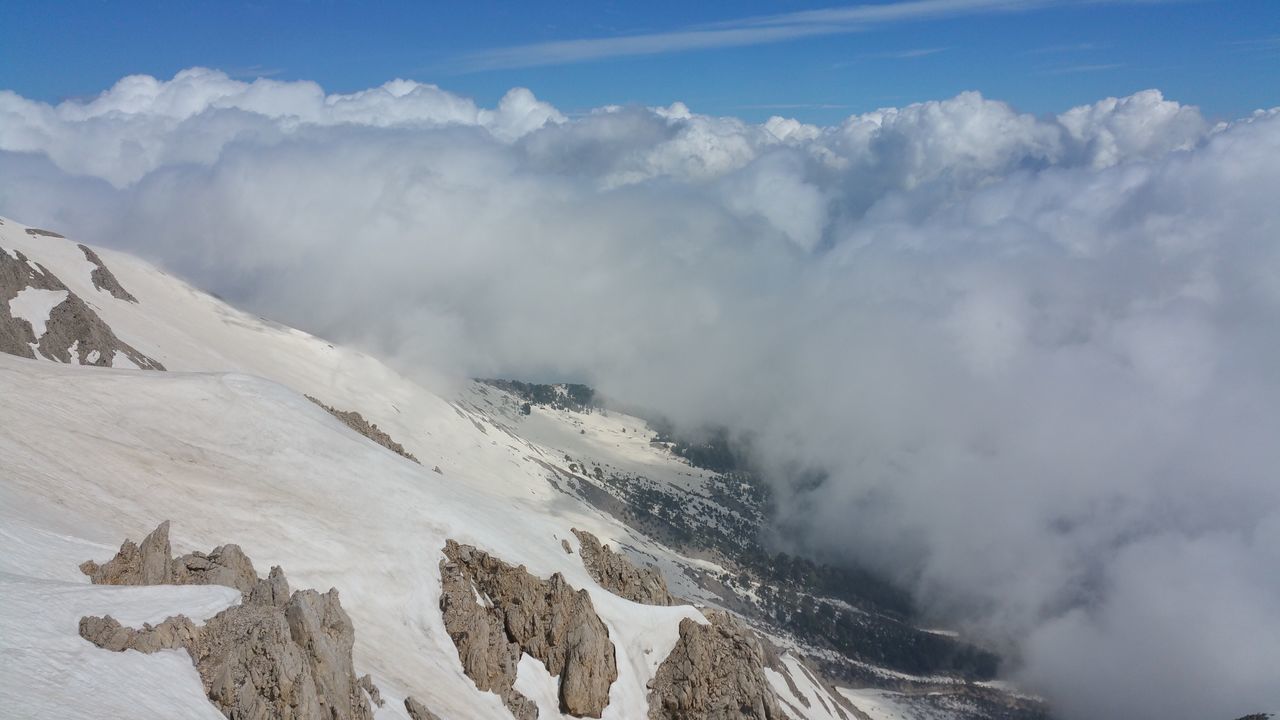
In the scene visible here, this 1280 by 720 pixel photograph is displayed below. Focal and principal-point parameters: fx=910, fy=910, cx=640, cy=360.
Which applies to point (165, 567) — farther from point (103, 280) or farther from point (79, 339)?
point (103, 280)

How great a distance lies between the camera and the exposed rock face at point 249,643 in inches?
1154

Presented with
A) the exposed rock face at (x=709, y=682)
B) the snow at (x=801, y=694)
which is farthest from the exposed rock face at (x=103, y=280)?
the exposed rock face at (x=709, y=682)

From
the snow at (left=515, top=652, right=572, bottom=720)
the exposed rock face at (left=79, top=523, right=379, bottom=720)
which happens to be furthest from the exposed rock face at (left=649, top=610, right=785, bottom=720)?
the exposed rock face at (left=79, top=523, right=379, bottom=720)

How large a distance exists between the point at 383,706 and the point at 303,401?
37972 millimetres

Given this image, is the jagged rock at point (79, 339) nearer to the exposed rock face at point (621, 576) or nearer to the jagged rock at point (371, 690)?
the exposed rock face at point (621, 576)

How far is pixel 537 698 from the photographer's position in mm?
53062

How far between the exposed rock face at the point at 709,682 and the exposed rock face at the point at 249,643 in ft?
89.1

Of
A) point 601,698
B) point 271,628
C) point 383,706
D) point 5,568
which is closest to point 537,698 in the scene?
point 601,698

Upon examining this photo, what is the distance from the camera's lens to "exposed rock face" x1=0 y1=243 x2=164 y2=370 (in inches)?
4119

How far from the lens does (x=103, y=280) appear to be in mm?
161250

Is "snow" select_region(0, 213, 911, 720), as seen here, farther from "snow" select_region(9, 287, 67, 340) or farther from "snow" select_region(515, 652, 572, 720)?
"snow" select_region(9, 287, 67, 340)

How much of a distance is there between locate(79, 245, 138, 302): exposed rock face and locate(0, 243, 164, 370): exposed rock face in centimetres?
3241

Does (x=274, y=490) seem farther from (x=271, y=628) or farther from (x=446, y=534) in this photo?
(x=271, y=628)

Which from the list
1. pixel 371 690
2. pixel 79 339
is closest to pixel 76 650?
pixel 371 690
